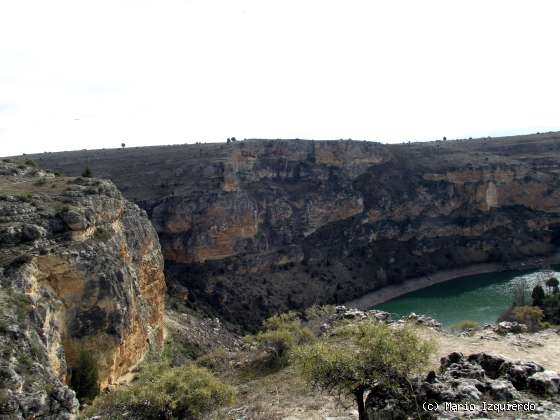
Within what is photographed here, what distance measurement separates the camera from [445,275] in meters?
64.2

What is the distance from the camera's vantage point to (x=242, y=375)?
1900cm

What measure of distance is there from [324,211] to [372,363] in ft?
178

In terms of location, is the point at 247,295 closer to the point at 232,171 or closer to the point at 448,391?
the point at 232,171

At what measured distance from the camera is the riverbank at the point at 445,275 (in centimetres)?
5784

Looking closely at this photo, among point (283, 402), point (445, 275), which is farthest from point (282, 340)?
point (445, 275)

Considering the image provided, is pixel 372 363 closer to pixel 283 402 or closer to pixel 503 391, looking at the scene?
pixel 503 391

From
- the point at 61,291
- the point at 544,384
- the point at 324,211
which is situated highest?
the point at 61,291

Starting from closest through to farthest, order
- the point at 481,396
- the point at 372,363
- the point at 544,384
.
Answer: the point at 481,396, the point at 544,384, the point at 372,363

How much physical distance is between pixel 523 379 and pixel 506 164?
69.5 m

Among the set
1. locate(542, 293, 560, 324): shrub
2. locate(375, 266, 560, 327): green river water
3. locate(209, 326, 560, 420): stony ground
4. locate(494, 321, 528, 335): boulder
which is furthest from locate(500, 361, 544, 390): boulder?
locate(375, 266, 560, 327): green river water

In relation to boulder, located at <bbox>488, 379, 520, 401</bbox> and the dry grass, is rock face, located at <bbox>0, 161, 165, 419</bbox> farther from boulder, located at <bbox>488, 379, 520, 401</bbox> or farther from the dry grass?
boulder, located at <bbox>488, 379, 520, 401</bbox>

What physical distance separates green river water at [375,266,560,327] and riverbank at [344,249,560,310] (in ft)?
2.79

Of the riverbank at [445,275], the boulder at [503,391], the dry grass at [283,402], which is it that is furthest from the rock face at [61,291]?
the riverbank at [445,275]

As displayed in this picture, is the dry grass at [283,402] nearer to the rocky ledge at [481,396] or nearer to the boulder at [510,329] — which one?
the rocky ledge at [481,396]
